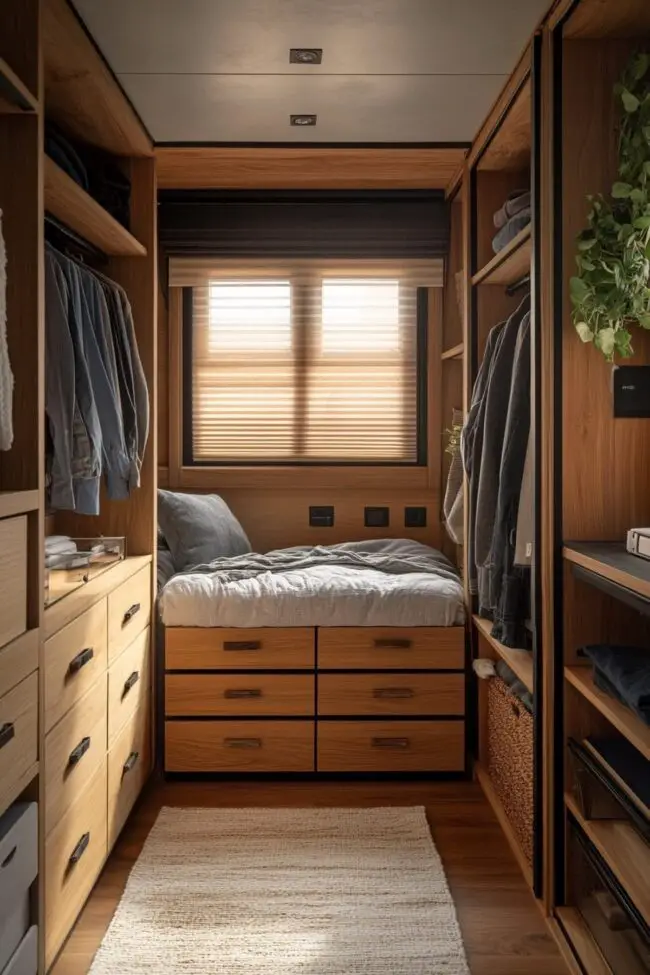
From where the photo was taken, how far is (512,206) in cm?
263

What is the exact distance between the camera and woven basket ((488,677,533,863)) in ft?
7.72

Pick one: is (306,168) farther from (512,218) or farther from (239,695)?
(239,695)

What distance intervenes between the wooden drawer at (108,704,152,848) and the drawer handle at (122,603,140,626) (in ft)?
1.07

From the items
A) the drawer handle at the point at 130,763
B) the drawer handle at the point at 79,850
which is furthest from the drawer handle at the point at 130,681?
the drawer handle at the point at 79,850

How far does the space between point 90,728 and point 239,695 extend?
821 mm

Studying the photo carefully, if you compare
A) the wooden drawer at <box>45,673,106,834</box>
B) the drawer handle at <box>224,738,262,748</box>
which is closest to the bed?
the drawer handle at <box>224,738,262,748</box>

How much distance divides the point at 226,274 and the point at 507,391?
1.82 metres

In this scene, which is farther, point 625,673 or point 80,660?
point 80,660

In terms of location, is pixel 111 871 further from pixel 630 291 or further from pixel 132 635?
pixel 630 291

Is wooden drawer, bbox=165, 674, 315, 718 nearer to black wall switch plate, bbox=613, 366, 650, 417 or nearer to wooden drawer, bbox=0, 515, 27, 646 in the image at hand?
wooden drawer, bbox=0, 515, 27, 646

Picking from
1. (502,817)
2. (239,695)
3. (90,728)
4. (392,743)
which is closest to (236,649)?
(239,695)

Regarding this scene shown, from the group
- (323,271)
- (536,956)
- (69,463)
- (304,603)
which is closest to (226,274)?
(323,271)

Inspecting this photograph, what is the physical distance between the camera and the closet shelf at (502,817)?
2.33 metres

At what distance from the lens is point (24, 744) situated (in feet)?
5.57
